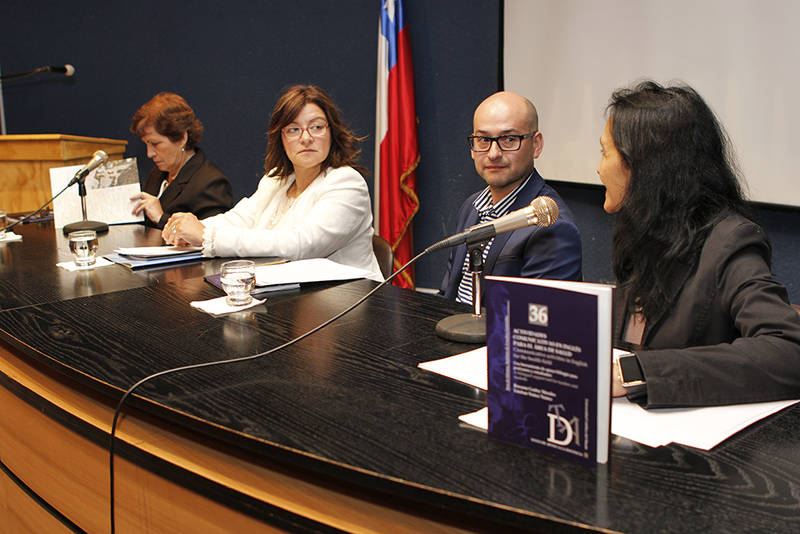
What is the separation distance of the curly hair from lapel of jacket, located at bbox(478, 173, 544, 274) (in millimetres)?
592

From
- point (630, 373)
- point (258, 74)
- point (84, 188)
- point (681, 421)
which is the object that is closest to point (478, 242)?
point (630, 373)

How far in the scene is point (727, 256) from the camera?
4.30 ft

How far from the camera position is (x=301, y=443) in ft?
3.16

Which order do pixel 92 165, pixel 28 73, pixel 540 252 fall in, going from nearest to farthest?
pixel 540 252, pixel 92 165, pixel 28 73

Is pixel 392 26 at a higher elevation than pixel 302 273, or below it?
higher

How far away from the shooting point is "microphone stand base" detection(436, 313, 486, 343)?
4.59ft

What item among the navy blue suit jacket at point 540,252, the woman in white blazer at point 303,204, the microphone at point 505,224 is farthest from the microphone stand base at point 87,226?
the microphone at point 505,224

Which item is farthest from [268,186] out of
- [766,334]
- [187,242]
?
[766,334]

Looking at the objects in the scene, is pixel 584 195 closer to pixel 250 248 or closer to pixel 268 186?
pixel 268 186

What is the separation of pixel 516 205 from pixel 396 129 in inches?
80.0

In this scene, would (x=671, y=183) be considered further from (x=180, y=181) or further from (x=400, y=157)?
(x=400, y=157)

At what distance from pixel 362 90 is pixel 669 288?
3489 mm

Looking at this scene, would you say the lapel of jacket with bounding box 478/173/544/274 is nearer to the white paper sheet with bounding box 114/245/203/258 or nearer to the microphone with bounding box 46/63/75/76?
the white paper sheet with bounding box 114/245/203/258

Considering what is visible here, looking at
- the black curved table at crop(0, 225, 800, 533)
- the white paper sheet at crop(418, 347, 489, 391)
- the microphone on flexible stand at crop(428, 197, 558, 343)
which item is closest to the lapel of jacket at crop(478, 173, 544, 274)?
the black curved table at crop(0, 225, 800, 533)
